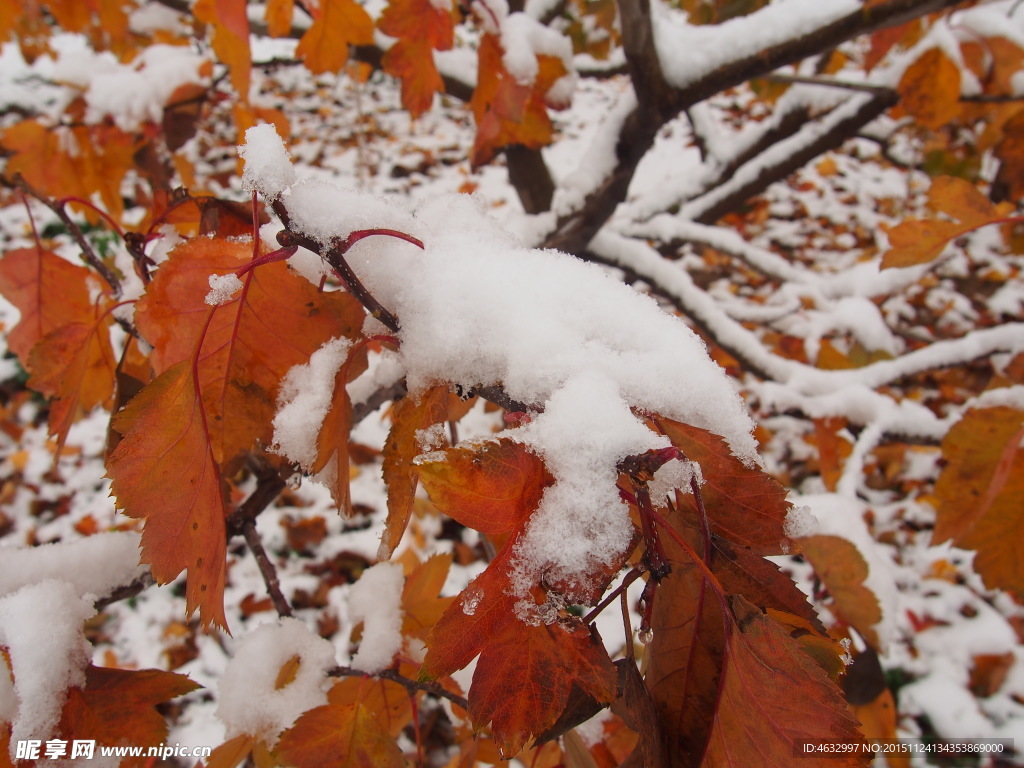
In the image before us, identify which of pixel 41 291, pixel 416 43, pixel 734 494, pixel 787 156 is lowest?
pixel 734 494

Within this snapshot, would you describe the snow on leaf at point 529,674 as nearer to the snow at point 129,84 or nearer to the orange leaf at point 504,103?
the orange leaf at point 504,103

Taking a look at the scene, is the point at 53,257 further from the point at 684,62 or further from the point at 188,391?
the point at 684,62

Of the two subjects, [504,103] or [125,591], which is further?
[504,103]

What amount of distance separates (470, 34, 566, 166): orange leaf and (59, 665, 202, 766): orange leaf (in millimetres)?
887

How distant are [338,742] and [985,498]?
839mm

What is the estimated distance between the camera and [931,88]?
1.21 metres

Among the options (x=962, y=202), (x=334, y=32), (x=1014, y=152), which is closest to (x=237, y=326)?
(x=334, y=32)

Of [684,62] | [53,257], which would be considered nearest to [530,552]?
[53,257]

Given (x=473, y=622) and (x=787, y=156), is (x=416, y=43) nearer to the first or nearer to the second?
(x=473, y=622)

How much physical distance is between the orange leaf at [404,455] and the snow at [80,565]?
41 centimetres

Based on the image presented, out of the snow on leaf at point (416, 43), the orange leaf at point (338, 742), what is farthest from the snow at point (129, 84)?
the orange leaf at point (338, 742)

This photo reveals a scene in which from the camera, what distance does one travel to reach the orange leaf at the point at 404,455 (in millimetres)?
344

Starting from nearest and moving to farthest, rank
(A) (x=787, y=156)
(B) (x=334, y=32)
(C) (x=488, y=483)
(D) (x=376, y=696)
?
(C) (x=488, y=483)
(D) (x=376, y=696)
(B) (x=334, y=32)
(A) (x=787, y=156)

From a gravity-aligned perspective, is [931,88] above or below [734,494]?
above
